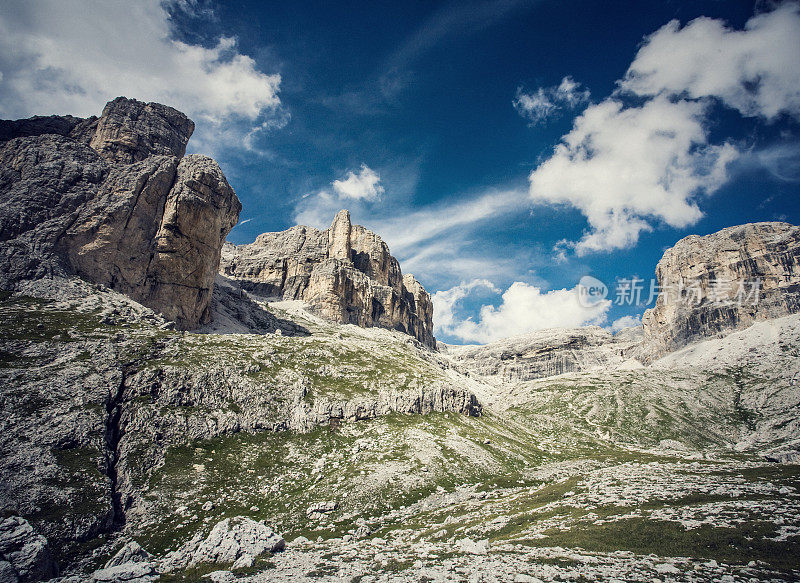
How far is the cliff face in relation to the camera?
3947 inches

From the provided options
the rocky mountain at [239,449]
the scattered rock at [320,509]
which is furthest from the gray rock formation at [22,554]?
the scattered rock at [320,509]

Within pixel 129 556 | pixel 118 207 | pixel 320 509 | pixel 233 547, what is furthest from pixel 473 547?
pixel 118 207

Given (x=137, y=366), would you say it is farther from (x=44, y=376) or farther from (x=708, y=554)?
(x=708, y=554)

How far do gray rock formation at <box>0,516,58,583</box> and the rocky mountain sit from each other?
0.18 metres

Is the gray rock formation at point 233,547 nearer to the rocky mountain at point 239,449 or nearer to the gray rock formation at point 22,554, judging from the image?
the rocky mountain at point 239,449

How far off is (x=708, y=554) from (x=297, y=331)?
18825 centimetres

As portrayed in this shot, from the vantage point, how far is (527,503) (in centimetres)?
5316

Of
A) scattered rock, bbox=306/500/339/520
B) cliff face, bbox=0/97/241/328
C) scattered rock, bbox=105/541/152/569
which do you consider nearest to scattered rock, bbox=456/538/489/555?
scattered rock, bbox=306/500/339/520

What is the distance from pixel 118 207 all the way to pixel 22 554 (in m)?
115

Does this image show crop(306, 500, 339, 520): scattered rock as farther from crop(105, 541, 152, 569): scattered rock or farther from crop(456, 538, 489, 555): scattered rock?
crop(456, 538, 489, 555): scattered rock

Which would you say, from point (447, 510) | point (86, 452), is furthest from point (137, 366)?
point (447, 510)

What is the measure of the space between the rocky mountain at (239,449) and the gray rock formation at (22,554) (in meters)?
0.18

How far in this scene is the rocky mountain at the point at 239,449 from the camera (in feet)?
105

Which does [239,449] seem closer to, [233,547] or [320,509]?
[320,509]
